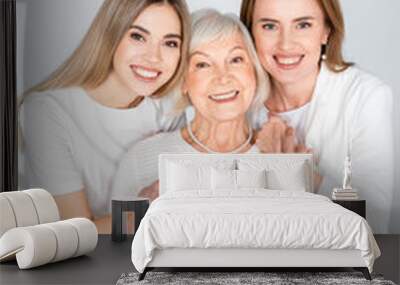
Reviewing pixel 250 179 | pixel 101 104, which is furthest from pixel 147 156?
pixel 250 179

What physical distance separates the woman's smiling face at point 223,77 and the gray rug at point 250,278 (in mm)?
2704

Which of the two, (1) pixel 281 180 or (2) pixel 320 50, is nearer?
(1) pixel 281 180

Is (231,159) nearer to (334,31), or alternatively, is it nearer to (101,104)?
(101,104)

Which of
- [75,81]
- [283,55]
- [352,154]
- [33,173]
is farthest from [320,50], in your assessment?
[33,173]

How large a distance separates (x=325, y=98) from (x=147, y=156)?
2076mm

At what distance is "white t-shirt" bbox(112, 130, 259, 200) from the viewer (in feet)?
25.5

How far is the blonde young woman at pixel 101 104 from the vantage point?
7.73 meters

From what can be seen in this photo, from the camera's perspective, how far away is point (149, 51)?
7.71 m

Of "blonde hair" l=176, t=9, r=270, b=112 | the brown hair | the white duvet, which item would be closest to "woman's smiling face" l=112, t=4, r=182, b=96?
"blonde hair" l=176, t=9, r=270, b=112

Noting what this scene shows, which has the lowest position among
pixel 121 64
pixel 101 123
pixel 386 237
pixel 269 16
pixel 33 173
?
pixel 386 237

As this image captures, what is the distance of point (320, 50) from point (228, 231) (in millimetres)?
3196

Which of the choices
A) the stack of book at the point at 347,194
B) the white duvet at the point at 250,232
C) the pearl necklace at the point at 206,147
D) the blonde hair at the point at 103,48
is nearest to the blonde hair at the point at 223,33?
the blonde hair at the point at 103,48

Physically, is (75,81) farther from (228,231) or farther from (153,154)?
(228,231)

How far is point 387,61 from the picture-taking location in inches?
300
